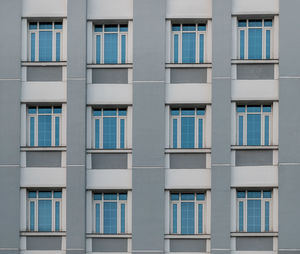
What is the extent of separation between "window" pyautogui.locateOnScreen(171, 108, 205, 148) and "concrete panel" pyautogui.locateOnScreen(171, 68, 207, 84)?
95 centimetres

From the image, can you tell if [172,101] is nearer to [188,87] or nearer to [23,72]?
[188,87]

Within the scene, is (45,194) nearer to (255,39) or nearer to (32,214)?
(32,214)

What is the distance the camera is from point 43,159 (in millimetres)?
17188

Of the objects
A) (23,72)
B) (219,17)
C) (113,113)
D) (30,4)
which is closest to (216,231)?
(113,113)

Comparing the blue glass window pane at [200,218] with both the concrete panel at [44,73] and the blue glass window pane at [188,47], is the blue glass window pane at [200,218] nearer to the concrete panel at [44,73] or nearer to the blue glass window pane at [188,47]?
the blue glass window pane at [188,47]

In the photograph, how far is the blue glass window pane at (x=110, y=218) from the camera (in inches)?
677

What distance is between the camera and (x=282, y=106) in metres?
16.8

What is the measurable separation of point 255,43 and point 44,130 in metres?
7.45

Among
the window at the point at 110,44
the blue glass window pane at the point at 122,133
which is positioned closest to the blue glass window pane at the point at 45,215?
the blue glass window pane at the point at 122,133

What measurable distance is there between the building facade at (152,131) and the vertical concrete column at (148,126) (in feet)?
0.10

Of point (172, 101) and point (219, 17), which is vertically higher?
point (219, 17)

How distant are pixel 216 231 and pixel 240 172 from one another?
1.98 m

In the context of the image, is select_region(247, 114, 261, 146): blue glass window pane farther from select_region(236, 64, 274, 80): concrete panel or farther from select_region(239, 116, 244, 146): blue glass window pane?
select_region(236, 64, 274, 80): concrete panel

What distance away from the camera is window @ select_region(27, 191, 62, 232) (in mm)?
17234
